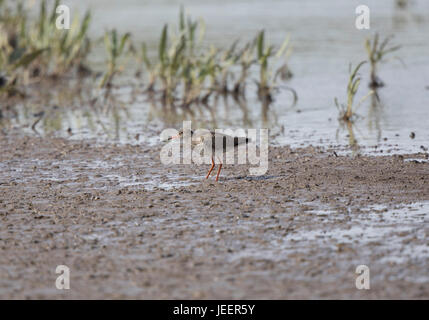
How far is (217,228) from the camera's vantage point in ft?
22.8

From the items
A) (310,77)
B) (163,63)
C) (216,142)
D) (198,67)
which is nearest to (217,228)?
(216,142)

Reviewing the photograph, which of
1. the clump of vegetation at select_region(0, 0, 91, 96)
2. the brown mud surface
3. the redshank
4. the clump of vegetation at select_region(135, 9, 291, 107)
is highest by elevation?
the clump of vegetation at select_region(0, 0, 91, 96)

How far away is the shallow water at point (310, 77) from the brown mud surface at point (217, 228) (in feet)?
5.80

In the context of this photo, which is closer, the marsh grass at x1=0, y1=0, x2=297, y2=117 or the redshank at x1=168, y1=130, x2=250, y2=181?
the redshank at x1=168, y1=130, x2=250, y2=181

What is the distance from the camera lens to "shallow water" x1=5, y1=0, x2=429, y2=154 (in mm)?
11617

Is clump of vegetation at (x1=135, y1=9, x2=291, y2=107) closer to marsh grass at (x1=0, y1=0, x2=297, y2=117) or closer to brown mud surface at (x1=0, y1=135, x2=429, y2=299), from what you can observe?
marsh grass at (x1=0, y1=0, x2=297, y2=117)

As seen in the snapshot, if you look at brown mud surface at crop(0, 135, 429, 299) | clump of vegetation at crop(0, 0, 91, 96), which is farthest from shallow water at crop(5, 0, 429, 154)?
brown mud surface at crop(0, 135, 429, 299)

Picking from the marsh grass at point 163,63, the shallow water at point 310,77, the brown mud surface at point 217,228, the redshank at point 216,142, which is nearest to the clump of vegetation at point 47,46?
the marsh grass at point 163,63

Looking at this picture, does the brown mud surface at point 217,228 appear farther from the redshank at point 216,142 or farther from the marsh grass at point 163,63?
the marsh grass at point 163,63

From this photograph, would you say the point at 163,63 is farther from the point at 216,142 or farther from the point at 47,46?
the point at 216,142

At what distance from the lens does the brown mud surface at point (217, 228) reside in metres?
5.68

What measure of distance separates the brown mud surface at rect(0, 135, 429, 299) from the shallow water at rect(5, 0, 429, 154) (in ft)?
5.80

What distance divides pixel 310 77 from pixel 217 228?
33.8ft

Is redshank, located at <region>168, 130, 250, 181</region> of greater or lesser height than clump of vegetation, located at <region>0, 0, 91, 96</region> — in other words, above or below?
below
